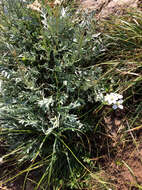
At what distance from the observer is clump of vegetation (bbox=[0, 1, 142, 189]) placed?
69.5 inches

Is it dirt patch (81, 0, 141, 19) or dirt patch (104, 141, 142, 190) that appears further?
dirt patch (81, 0, 141, 19)

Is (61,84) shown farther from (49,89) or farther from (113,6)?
(113,6)

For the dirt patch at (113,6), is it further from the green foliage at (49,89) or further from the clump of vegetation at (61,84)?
the green foliage at (49,89)

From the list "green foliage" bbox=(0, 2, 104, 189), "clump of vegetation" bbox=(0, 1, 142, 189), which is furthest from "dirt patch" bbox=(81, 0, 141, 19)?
"green foliage" bbox=(0, 2, 104, 189)

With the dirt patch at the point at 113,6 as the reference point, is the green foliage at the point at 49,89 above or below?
below

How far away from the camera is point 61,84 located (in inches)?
75.9

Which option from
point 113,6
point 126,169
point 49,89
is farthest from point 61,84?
point 113,6

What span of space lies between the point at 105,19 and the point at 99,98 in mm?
1023

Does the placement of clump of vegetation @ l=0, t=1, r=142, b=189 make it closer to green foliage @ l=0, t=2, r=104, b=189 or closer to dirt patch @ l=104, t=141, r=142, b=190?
green foliage @ l=0, t=2, r=104, b=189

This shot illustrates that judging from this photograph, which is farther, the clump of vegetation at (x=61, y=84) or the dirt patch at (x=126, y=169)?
the clump of vegetation at (x=61, y=84)

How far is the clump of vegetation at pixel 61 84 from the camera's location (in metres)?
1.77

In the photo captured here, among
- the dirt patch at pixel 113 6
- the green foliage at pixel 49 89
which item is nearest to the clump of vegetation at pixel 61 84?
the green foliage at pixel 49 89

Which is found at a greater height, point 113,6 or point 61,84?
point 113,6

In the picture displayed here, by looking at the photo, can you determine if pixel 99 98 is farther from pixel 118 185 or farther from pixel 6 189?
pixel 6 189
